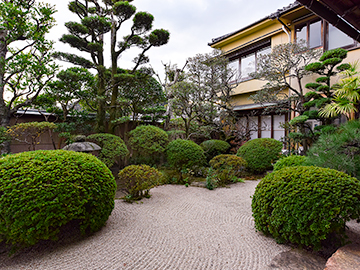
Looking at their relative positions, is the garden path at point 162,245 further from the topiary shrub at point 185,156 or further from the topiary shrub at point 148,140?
the topiary shrub at point 148,140

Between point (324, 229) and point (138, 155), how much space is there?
6.94 m

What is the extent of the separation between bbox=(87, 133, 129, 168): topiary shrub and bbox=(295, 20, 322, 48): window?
8670 mm

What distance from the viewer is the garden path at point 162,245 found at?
2.27m

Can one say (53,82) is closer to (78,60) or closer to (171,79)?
(78,60)

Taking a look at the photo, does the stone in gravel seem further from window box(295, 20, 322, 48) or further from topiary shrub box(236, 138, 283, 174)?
window box(295, 20, 322, 48)

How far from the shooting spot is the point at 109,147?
21.9 ft

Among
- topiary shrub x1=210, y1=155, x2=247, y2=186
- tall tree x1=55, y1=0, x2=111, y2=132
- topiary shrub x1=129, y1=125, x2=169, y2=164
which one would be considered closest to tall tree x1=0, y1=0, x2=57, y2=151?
tall tree x1=55, y1=0, x2=111, y2=132

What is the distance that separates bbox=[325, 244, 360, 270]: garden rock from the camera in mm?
1799

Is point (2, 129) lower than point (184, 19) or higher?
lower

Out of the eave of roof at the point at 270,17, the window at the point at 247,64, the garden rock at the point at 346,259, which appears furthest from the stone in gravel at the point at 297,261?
the window at the point at 247,64

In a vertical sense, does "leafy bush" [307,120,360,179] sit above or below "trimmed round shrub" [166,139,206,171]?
above

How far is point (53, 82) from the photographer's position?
689 centimetres

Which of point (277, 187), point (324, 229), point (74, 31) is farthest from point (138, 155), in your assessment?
point (324, 229)

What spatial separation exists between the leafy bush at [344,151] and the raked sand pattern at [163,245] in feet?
5.06
